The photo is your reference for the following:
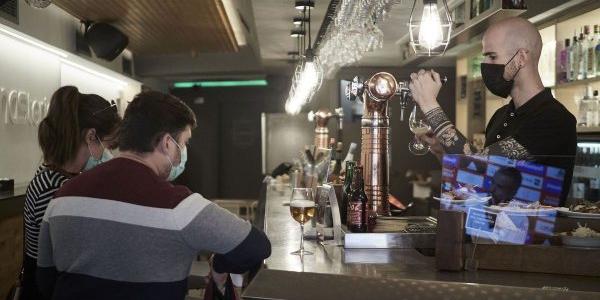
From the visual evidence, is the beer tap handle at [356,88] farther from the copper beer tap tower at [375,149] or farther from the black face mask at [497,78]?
the black face mask at [497,78]

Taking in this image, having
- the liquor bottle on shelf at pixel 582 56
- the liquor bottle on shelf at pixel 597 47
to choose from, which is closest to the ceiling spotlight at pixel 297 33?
the liquor bottle on shelf at pixel 582 56

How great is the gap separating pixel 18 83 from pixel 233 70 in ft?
14.7

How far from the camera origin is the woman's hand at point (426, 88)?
2049 millimetres

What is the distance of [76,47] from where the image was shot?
5.89 metres

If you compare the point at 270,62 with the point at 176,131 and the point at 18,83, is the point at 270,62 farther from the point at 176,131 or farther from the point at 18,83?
the point at 176,131

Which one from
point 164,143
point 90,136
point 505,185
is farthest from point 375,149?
point 90,136

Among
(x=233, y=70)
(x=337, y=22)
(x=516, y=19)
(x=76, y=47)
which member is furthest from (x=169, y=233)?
(x=233, y=70)

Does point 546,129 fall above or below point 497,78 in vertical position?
below

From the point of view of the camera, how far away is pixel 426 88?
2.06 m

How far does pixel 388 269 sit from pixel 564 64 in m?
2.98

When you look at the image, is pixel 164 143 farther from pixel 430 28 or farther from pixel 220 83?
pixel 220 83

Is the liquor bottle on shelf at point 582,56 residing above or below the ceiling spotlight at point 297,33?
below

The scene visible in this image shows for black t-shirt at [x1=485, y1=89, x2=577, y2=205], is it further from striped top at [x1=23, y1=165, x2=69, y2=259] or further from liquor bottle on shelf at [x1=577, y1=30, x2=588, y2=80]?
liquor bottle on shelf at [x1=577, y1=30, x2=588, y2=80]

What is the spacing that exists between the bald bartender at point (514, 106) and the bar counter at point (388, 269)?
45cm
